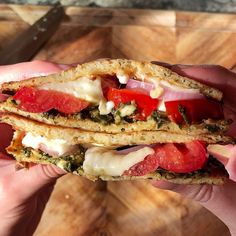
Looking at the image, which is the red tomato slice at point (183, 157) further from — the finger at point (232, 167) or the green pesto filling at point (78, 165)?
the finger at point (232, 167)

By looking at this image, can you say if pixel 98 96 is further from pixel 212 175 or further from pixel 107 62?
pixel 212 175

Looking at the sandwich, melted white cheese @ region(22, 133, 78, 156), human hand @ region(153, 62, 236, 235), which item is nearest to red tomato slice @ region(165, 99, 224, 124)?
the sandwich

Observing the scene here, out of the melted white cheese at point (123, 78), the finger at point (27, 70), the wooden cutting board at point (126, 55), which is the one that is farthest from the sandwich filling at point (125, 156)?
the wooden cutting board at point (126, 55)

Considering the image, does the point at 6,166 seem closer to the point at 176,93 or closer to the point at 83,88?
the point at 83,88

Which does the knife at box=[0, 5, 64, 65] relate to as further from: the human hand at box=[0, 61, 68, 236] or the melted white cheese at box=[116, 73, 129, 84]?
the melted white cheese at box=[116, 73, 129, 84]

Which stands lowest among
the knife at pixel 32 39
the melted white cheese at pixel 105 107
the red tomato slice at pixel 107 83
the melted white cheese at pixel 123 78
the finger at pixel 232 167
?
the finger at pixel 232 167

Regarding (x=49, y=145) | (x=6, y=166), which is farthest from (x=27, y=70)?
(x=49, y=145)
